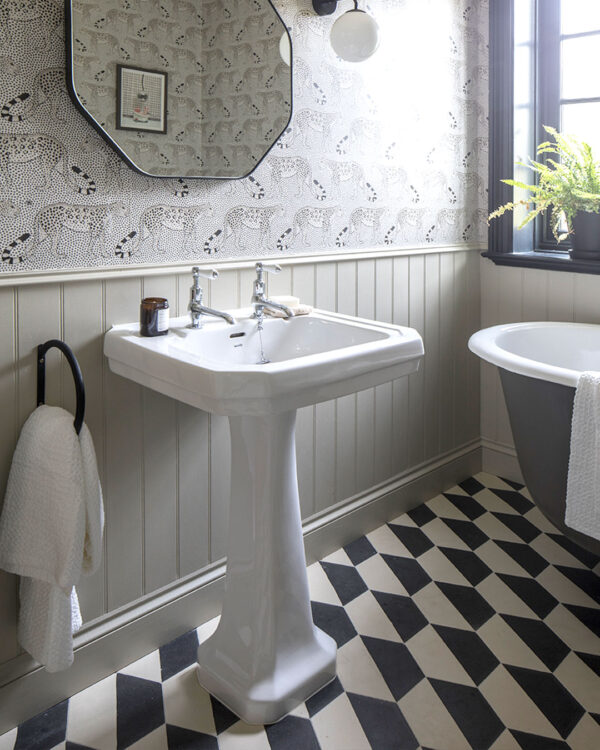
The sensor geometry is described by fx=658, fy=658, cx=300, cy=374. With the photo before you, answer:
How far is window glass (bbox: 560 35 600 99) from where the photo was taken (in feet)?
8.70

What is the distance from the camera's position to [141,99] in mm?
1609

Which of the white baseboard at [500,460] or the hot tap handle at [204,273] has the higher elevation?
the hot tap handle at [204,273]

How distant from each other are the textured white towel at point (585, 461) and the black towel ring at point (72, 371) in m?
1.22

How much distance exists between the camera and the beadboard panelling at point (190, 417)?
155cm

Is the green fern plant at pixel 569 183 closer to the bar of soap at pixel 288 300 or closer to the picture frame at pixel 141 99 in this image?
the bar of soap at pixel 288 300

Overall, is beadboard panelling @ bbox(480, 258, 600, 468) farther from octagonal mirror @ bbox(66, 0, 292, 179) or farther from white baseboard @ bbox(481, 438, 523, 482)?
octagonal mirror @ bbox(66, 0, 292, 179)

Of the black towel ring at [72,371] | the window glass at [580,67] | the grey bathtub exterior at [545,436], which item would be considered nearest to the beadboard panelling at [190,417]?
the black towel ring at [72,371]

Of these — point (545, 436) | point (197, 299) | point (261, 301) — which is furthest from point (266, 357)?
point (545, 436)

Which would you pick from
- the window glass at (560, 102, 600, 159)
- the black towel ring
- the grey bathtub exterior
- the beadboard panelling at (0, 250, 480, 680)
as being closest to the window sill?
the beadboard panelling at (0, 250, 480, 680)

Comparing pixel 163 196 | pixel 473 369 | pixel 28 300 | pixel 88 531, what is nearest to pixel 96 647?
pixel 88 531

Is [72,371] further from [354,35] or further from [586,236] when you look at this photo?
[586,236]

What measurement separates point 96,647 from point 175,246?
1.07 meters

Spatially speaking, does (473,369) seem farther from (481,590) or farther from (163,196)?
(163,196)

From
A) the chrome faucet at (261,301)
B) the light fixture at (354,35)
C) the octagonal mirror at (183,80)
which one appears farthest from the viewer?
the light fixture at (354,35)
